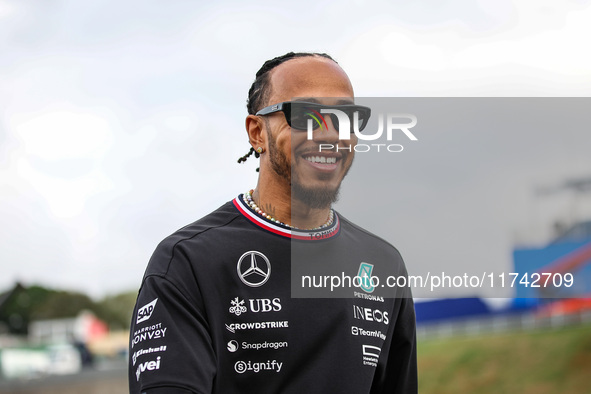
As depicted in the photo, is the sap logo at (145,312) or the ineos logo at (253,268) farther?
the ineos logo at (253,268)

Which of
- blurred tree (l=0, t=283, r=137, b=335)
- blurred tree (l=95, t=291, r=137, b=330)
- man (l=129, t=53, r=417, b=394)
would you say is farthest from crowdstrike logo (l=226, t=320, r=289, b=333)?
blurred tree (l=95, t=291, r=137, b=330)

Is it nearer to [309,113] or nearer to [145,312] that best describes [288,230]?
[309,113]

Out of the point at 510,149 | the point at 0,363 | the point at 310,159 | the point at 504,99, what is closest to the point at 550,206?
the point at 510,149

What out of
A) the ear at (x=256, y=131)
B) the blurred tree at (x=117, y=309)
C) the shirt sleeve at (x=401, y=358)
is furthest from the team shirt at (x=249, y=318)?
the blurred tree at (x=117, y=309)

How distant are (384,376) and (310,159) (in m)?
0.99

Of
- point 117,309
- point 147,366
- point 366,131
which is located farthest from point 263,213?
point 117,309

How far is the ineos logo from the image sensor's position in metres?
2.75

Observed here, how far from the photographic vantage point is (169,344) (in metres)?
2.50

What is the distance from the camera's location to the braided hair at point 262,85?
3010 millimetres

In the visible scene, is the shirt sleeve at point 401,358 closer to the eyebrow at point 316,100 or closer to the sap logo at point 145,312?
the eyebrow at point 316,100

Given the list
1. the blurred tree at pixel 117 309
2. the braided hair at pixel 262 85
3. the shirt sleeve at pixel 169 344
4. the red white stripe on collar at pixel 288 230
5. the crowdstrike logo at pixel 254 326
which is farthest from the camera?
the blurred tree at pixel 117 309

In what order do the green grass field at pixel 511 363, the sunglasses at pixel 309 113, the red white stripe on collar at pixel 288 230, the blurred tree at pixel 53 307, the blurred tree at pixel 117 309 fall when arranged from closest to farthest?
the sunglasses at pixel 309 113, the red white stripe on collar at pixel 288 230, the green grass field at pixel 511 363, the blurred tree at pixel 53 307, the blurred tree at pixel 117 309

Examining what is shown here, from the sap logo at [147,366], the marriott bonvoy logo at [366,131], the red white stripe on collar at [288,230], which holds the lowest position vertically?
the sap logo at [147,366]

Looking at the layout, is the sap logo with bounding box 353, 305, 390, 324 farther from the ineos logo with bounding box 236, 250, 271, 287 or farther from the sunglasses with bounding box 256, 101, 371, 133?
the sunglasses with bounding box 256, 101, 371, 133
